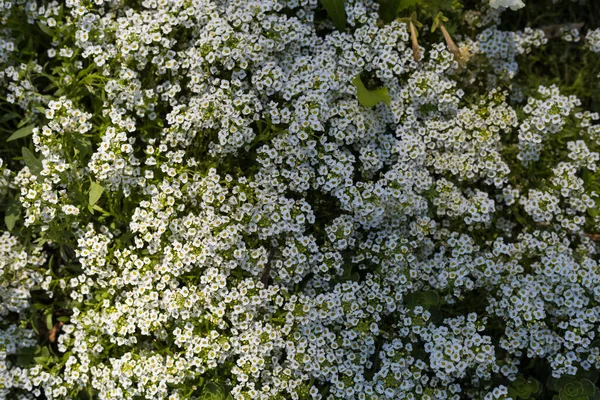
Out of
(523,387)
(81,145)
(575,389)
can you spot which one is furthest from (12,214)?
(575,389)

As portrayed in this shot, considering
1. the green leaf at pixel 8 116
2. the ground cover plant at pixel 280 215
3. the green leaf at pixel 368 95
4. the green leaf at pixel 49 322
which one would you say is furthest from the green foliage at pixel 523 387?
the green leaf at pixel 8 116

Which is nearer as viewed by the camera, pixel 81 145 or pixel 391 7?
pixel 81 145

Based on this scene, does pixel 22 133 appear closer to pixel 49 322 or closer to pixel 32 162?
pixel 32 162

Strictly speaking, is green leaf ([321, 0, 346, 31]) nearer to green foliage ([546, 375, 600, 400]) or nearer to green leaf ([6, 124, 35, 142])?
green leaf ([6, 124, 35, 142])

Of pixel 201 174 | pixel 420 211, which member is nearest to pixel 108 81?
pixel 201 174

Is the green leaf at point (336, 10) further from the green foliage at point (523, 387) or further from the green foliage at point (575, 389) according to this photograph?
the green foliage at point (575, 389)

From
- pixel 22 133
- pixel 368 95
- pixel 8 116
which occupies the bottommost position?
pixel 368 95
